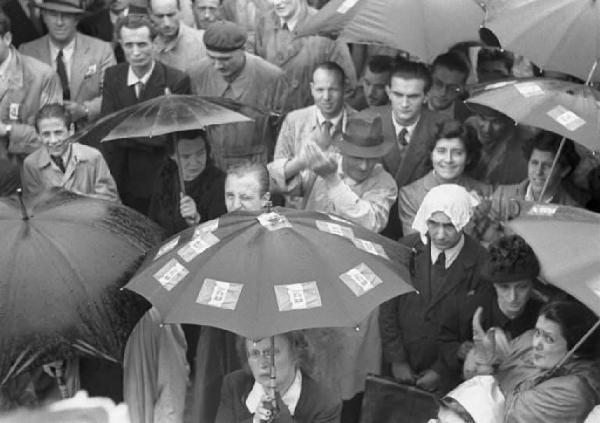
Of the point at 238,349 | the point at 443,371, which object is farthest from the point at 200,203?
the point at 443,371

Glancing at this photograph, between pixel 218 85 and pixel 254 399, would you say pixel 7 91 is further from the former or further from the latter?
pixel 254 399

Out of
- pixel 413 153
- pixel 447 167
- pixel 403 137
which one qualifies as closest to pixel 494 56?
pixel 403 137

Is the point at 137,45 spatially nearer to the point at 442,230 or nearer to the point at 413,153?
the point at 413,153

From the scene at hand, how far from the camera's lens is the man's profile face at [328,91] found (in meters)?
8.67

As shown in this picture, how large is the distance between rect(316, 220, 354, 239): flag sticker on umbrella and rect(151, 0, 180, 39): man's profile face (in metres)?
4.24

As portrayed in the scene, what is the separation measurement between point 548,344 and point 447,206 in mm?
1316

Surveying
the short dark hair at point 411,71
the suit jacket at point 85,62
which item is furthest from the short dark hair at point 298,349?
the suit jacket at point 85,62

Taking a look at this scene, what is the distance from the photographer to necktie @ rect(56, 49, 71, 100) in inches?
386

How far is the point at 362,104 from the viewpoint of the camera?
9.62 m

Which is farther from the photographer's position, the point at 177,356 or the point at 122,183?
the point at 122,183

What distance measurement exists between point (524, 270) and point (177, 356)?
1775 millimetres

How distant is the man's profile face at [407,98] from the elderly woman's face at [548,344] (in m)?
2.67

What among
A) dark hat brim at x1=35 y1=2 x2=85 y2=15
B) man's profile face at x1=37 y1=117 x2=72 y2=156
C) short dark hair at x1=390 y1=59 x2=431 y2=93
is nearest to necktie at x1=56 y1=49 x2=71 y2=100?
dark hat brim at x1=35 y1=2 x2=85 y2=15

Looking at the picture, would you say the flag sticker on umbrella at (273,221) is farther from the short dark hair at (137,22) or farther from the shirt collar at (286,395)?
the short dark hair at (137,22)
